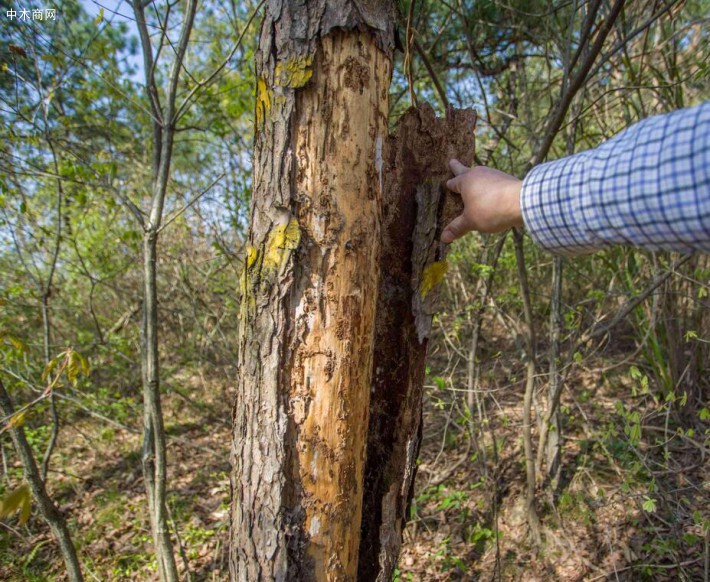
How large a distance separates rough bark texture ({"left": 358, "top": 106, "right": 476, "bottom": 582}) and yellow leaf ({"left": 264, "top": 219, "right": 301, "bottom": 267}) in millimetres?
409

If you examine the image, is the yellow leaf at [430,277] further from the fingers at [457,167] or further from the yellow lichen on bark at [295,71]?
the yellow lichen on bark at [295,71]

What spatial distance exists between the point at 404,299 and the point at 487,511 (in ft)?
7.92

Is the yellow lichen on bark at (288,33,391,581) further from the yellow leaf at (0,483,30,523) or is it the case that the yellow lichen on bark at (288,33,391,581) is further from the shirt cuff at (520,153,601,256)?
the yellow leaf at (0,483,30,523)

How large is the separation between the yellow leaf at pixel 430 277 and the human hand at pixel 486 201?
108mm

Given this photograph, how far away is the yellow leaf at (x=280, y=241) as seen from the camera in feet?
3.75

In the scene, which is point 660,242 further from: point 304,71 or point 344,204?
point 304,71

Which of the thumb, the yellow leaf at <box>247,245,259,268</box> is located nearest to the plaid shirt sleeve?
the thumb

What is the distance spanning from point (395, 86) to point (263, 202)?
3.29 m

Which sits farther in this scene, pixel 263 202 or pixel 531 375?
pixel 531 375

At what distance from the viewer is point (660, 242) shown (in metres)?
0.86

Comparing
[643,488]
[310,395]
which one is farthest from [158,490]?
[643,488]

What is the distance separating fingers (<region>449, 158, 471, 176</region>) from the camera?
55.2 inches

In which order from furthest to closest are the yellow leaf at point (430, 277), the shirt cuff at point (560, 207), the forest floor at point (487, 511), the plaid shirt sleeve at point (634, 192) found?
1. the forest floor at point (487, 511)
2. the yellow leaf at point (430, 277)
3. the shirt cuff at point (560, 207)
4. the plaid shirt sleeve at point (634, 192)

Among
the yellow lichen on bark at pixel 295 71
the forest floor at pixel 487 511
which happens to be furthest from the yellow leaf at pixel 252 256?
the forest floor at pixel 487 511
